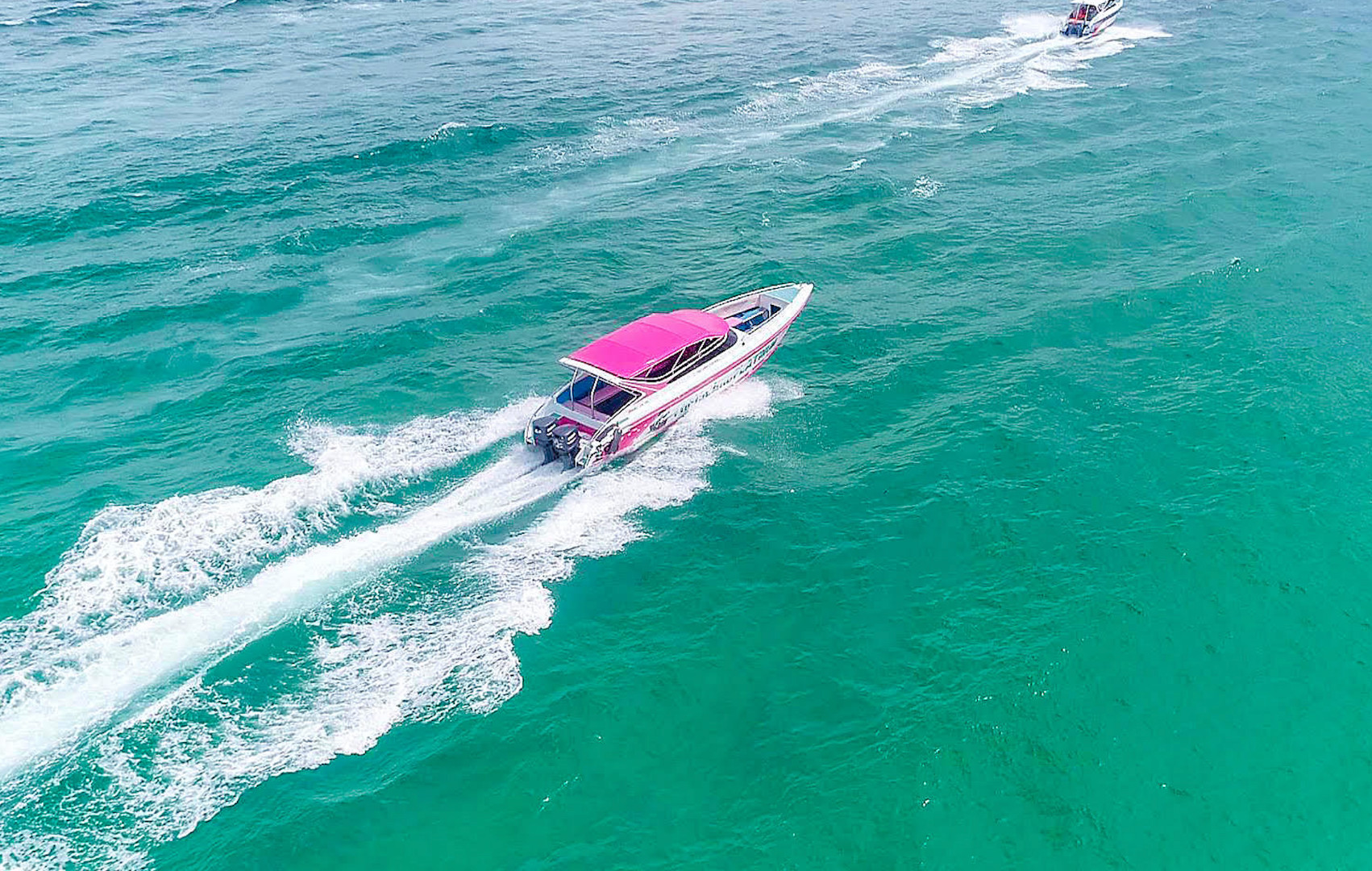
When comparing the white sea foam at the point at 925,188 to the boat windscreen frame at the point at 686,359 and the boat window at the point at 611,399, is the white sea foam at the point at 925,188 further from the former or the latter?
the boat window at the point at 611,399

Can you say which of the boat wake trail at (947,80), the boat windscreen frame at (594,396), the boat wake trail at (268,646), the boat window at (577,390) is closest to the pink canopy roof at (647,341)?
the boat windscreen frame at (594,396)

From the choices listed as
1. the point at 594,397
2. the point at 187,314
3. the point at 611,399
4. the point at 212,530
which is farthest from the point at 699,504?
the point at 187,314

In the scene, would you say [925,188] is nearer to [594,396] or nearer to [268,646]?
[594,396]

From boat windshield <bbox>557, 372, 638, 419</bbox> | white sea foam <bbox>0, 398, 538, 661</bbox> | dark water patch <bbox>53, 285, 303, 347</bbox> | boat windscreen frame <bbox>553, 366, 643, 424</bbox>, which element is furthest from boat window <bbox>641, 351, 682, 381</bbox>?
dark water patch <bbox>53, 285, 303, 347</bbox>

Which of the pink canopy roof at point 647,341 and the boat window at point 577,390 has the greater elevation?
the pink canopy roof at point 647,341

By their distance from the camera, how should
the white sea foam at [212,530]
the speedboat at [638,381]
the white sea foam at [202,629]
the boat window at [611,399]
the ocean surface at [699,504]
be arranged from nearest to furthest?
the ocean surface at [699,504] → the white sea foam at [202,629] → the white sea foam at [212,530] → the speedboat at [638,381] → the boat window at [611,399]

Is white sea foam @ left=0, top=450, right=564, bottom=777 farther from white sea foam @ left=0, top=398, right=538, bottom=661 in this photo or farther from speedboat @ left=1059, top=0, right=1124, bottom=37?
speedboat @ left=1059, top=0, right=1124, bottom=37
